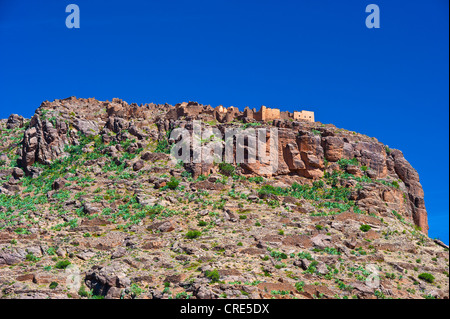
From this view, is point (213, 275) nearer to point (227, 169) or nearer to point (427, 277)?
point (427, 277)

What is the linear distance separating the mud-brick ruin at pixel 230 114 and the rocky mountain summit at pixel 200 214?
0.31m

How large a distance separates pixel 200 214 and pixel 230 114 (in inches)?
1023

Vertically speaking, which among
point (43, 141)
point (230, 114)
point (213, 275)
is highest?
point (230, 114)

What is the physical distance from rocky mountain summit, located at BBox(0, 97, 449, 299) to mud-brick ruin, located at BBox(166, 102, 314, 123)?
31 cm

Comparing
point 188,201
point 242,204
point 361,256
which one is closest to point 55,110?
point 188,201

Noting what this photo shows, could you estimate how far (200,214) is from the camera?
173ft

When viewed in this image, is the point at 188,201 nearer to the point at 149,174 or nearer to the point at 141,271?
the point at 149,174

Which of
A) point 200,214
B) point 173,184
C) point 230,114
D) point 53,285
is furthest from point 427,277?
point 230,114

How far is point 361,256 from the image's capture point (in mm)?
46281

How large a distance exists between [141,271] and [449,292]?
28.7 m

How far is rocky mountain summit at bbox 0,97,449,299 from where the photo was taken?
133 feet

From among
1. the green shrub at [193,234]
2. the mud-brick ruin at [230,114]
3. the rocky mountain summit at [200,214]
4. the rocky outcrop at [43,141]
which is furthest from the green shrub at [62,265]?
the mud-brick ruin at [230,114]

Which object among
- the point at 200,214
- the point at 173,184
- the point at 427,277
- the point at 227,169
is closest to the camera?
the point at 427,277

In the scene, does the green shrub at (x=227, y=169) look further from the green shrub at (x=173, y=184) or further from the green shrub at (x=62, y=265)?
the green shrub at (x=62, y=265)
